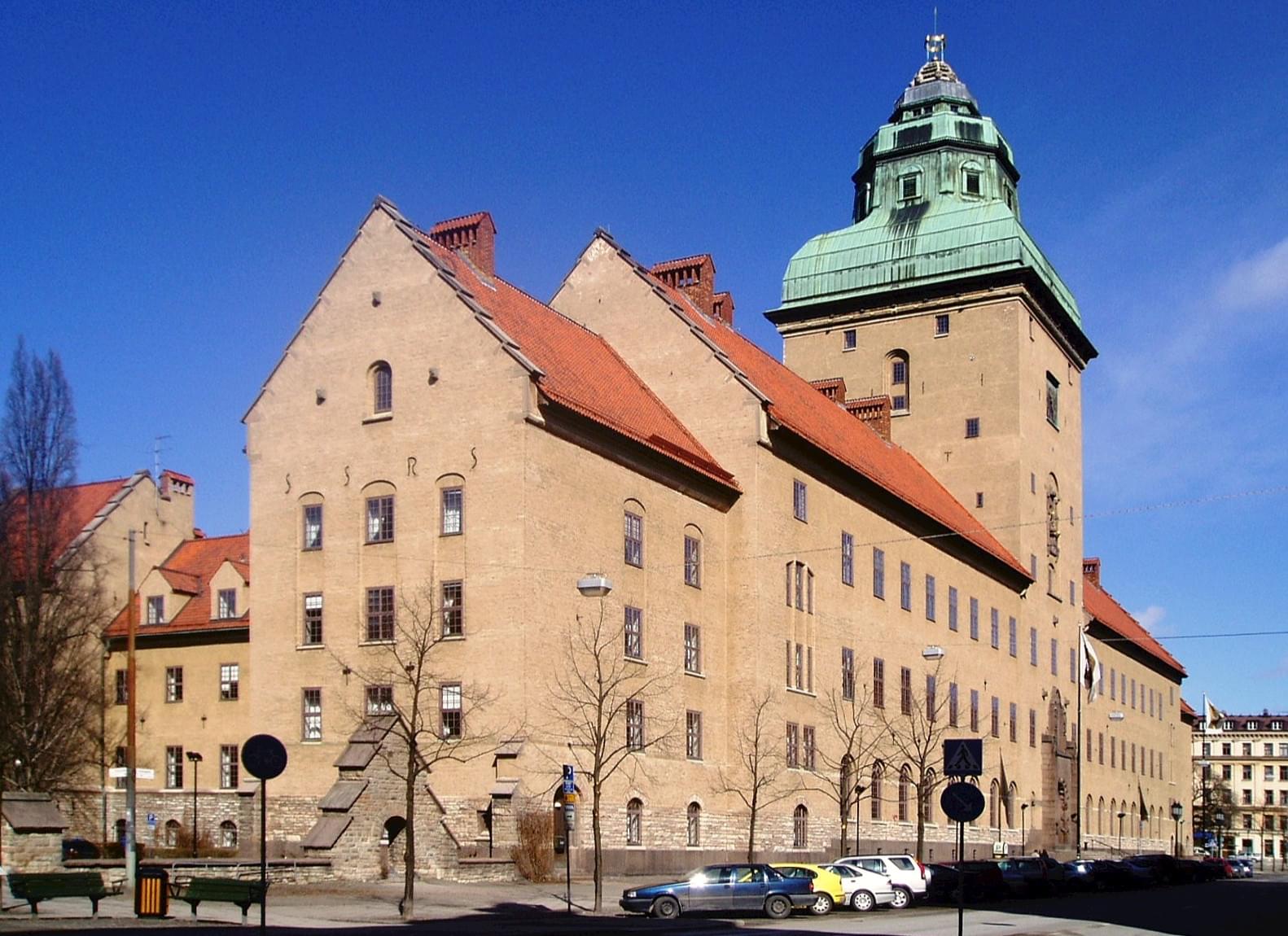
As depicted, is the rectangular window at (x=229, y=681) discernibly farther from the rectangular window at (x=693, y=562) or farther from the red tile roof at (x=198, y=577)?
the rectangular window at (x=693, y=562)

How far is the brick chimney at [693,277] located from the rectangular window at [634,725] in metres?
19.3

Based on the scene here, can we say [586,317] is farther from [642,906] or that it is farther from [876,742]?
[642,906]

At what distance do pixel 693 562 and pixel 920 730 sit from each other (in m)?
16.7

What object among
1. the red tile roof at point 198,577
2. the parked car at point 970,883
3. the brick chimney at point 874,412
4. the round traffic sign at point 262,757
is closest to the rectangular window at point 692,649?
the parked car at point 970,883

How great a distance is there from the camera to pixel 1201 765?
585 feet

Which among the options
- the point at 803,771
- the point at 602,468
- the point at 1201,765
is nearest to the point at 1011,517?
the point at 803,771

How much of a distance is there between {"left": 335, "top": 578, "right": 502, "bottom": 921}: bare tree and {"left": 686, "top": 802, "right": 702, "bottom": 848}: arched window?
28.2ft

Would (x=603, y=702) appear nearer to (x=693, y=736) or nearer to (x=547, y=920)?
(x=693, y=736)

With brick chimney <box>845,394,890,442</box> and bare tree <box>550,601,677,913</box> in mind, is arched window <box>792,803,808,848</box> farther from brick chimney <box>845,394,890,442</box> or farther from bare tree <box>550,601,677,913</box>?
brick chimney <box>845,394,890,442</box>

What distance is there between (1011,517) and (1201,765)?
122 metres

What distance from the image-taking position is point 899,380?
7319cm

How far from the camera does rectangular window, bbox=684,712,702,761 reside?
45469 mm

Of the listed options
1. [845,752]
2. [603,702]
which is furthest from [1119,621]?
[603,702]

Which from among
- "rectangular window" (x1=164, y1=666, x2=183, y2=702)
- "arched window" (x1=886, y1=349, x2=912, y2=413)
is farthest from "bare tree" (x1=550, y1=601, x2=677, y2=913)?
"arched window" (x1=886, y1=349, x2=912, y2=413)
